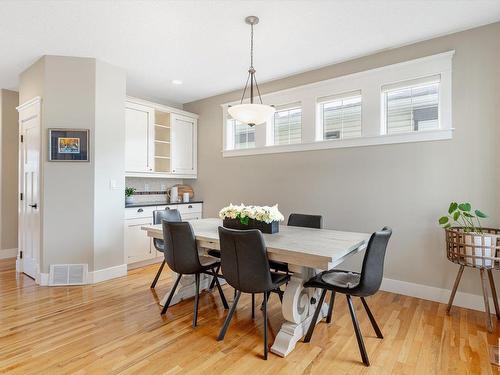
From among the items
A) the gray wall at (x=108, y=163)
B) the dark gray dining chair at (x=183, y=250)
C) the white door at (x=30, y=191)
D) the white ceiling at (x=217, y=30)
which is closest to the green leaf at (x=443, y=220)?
the white ceiling at (x=217, y=30)

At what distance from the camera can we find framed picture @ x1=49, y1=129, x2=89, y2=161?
3373mm

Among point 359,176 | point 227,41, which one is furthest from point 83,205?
point 359,176

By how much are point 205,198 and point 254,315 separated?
272 cm

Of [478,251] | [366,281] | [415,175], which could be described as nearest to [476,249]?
[478,251]

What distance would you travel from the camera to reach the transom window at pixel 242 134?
4562 mm

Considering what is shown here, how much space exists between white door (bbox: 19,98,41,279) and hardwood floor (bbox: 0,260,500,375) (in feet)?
2.19

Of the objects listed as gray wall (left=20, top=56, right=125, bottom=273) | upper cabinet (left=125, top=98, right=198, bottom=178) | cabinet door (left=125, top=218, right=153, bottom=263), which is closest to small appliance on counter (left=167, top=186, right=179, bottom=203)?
upper cabinet (left=125, top=98, right=198, bottom=178)

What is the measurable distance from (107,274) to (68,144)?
1.62 meters

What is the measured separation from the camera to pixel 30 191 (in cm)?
365

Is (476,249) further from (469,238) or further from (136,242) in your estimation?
(136,242)

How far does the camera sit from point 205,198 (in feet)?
16.5

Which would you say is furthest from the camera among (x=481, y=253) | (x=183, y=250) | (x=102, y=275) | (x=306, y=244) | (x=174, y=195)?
(x=174, y=195)

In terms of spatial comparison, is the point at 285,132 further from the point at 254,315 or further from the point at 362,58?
the point at 254,315

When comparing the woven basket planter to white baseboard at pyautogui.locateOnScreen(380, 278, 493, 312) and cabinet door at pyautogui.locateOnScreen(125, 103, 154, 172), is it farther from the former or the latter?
cabinet door at pyautogui.locateOnScreen(125, 103, 154, 172)
